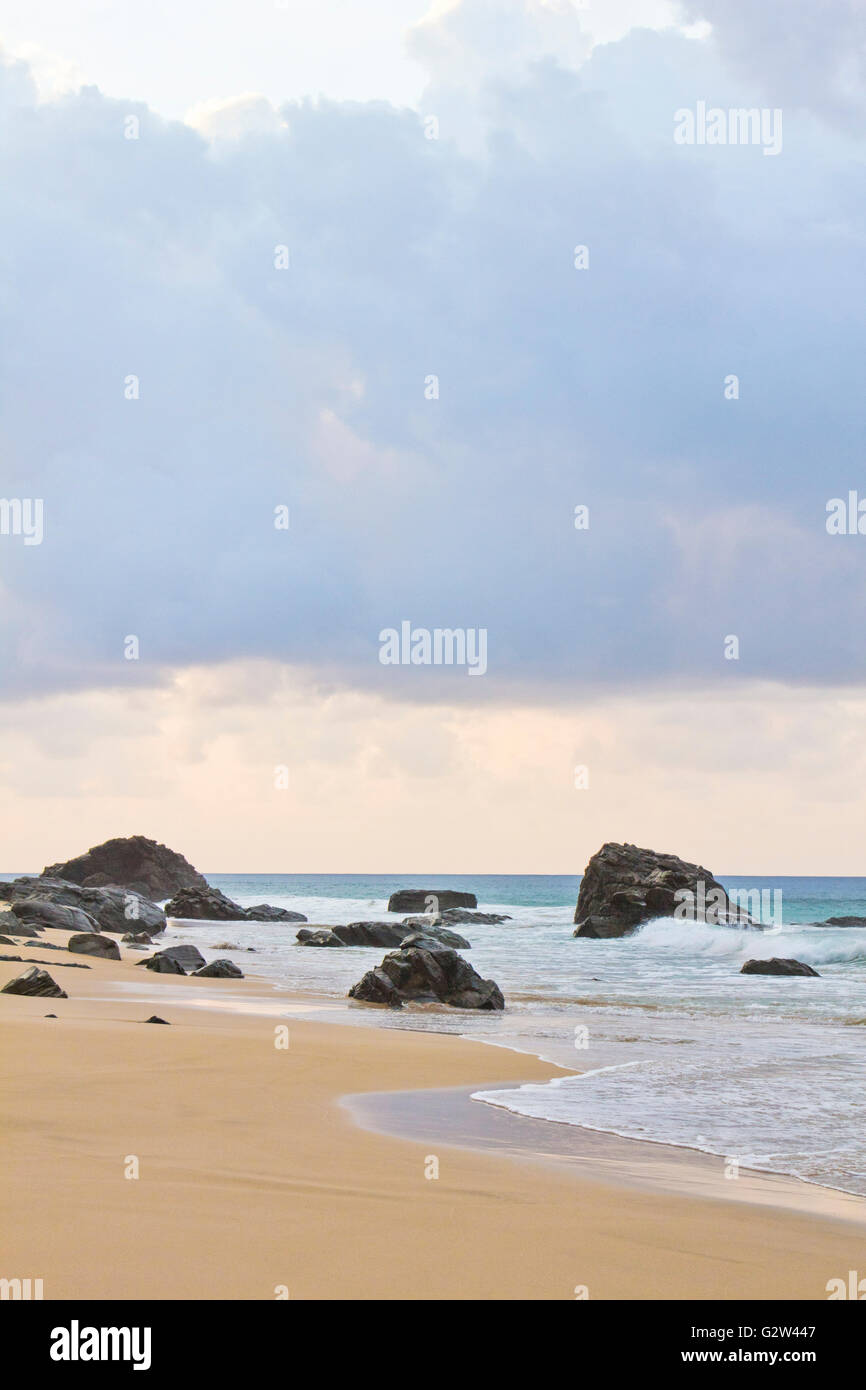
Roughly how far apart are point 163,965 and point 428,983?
6.38 m

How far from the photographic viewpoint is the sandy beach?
13.6 feet

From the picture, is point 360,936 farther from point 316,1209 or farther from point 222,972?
point 316,1209

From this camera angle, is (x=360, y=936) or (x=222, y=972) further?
(x=360, y=936)

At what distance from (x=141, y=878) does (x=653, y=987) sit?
6653 cm

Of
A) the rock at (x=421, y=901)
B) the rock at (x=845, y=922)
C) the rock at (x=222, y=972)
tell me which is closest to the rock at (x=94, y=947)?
the rock at (x=222, y=972)

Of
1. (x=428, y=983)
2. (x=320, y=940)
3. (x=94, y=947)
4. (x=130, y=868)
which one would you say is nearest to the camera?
(x=428, y=983)

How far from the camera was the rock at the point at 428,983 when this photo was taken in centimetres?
1839

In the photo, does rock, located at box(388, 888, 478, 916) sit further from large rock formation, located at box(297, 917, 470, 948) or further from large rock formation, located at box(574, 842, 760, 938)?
large rock formation, located at box(297, 917, 470, 948)

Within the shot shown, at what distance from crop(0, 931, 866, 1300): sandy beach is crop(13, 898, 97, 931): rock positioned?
24302mm

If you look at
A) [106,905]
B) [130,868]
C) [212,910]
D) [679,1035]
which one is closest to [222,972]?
[679,1035]

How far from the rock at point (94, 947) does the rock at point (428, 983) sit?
752 cm

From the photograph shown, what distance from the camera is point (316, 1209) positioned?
16.7 ft

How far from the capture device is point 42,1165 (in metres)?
5.52

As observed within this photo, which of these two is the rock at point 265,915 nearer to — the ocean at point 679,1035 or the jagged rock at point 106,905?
the jagged rock at point 106,905
